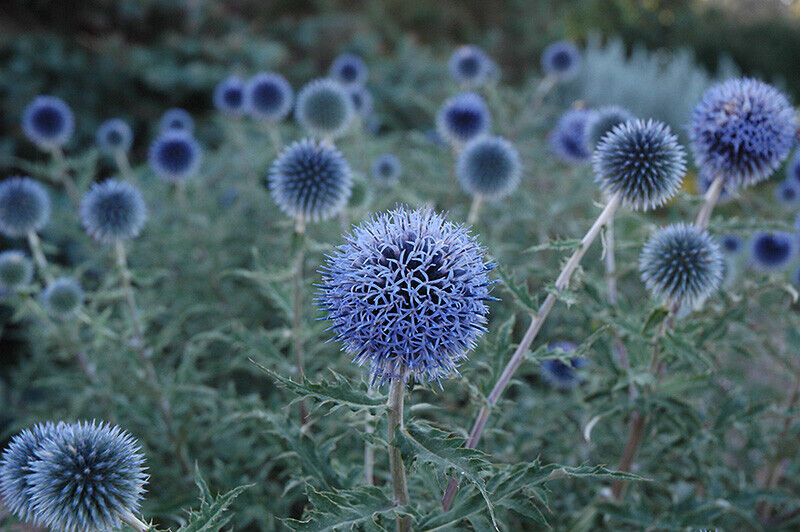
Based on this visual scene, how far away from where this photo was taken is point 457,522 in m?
1.75

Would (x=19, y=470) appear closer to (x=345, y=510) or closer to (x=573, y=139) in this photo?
(x=345, y=510)

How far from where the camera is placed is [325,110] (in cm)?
407

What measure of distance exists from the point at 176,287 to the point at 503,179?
235 cm

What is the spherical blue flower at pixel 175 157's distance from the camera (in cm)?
421

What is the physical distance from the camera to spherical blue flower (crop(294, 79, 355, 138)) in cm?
407

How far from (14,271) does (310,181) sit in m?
1.70

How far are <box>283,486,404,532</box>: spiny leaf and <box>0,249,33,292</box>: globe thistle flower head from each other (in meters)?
2.38

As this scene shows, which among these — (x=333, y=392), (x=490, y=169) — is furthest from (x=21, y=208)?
(x=333, y=392)

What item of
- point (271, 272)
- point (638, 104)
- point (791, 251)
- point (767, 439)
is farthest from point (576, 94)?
point (271, 272)

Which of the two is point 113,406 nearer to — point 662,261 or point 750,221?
point 662,261

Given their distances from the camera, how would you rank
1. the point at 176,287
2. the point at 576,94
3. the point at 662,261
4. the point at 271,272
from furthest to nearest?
the point at 576,94 < the point at 176,287 < the point at 271,272 < the point at 662,261

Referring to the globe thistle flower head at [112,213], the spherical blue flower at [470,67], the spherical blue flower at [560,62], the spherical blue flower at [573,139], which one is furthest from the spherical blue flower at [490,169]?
the spherical blue flower at [560,62]

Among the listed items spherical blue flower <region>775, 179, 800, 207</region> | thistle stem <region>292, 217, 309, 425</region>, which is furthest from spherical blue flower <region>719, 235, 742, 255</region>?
thistle stem <region>292, 217, 309, 425</region>

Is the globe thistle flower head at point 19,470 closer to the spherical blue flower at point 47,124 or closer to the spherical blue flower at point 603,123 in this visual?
the spherical blue flower at point 603,123
